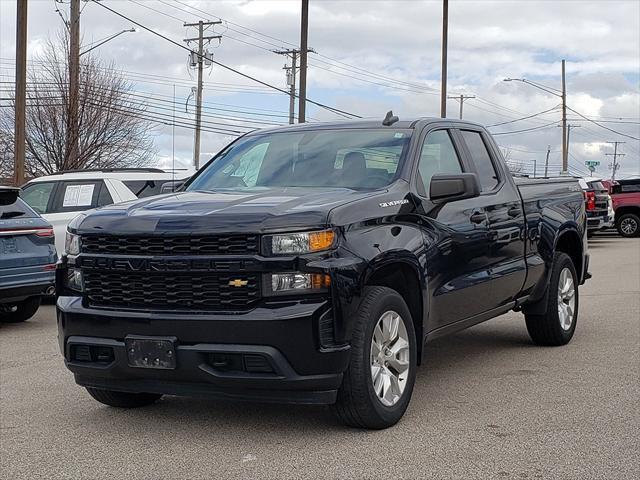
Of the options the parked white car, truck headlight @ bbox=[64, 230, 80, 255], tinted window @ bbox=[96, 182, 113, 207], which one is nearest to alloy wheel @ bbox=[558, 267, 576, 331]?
truck headlight @ bbox=[64, 230, 80, 255]

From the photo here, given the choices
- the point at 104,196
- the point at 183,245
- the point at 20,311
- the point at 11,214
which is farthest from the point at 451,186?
the point at 104,196

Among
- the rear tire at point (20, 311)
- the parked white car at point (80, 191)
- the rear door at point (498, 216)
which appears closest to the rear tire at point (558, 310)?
the rear door at point (498, 216)

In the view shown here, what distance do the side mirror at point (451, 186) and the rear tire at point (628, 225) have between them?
24.2 meters

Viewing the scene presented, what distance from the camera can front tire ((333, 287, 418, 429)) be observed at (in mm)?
5086

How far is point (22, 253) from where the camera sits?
32.4 ft

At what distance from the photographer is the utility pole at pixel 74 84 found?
2689 cm

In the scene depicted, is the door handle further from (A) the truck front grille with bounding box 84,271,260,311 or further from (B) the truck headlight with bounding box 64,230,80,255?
(B) the truck headlight with bounding box 64,230,80,255

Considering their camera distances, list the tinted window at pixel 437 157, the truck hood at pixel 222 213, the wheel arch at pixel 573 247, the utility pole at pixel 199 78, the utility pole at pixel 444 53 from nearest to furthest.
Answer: the truck hood at pixel 222 213
the tinted window at pixel 437 157
the wheel arch at pixel 573 247
the utility pole at pixel 444 53
the utility pole at pixel 199 78

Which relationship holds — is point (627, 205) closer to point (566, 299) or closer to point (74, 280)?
point (566, 299)

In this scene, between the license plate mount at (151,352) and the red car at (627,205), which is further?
the red car at (627,205)

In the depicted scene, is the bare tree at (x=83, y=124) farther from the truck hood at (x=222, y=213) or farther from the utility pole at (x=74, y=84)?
the truck hood at (x=222, y=213)

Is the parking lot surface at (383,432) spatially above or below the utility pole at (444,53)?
below

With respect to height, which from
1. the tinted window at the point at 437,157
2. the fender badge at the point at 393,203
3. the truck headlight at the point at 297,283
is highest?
the tinted window at the point at 437,157

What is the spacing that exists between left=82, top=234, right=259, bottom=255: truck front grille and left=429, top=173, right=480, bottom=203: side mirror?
1.53 m
